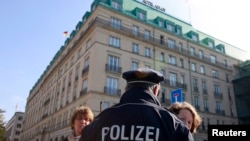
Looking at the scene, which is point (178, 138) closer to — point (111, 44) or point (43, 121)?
point (111, 44)

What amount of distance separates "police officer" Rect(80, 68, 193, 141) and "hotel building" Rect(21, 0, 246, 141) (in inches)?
902

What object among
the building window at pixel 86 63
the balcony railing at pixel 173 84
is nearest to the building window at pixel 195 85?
the balcony railing at pixel 173 84

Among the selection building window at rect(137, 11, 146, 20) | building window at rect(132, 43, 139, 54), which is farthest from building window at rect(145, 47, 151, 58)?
building window at rect(137, 11, 146, 20)

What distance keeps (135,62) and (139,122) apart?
90.4 feet

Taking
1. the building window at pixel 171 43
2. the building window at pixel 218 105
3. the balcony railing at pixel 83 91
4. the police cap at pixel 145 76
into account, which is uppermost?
the building window at pixel 171 43

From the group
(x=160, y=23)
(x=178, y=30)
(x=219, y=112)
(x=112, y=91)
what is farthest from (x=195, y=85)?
(x=112, y=91)

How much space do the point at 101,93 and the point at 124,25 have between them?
9803 millimetres

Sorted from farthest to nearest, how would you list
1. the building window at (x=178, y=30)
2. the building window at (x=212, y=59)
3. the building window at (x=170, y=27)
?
the building window at (x=212, y=59)
the building window at (x=178, y=30)
the building window at (x=170, y=27)

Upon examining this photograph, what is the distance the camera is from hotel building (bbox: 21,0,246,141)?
2664 cm

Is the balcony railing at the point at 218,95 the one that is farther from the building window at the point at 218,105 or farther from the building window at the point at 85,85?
the building window at the point at 85,85

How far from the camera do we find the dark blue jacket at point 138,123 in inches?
68.1

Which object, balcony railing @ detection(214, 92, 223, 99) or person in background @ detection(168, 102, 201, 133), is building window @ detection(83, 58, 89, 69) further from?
person in background @ detection(168, 102, 201, 133)

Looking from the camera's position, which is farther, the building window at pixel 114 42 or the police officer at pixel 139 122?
the building window at pixel 114 42

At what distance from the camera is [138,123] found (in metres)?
1.76
